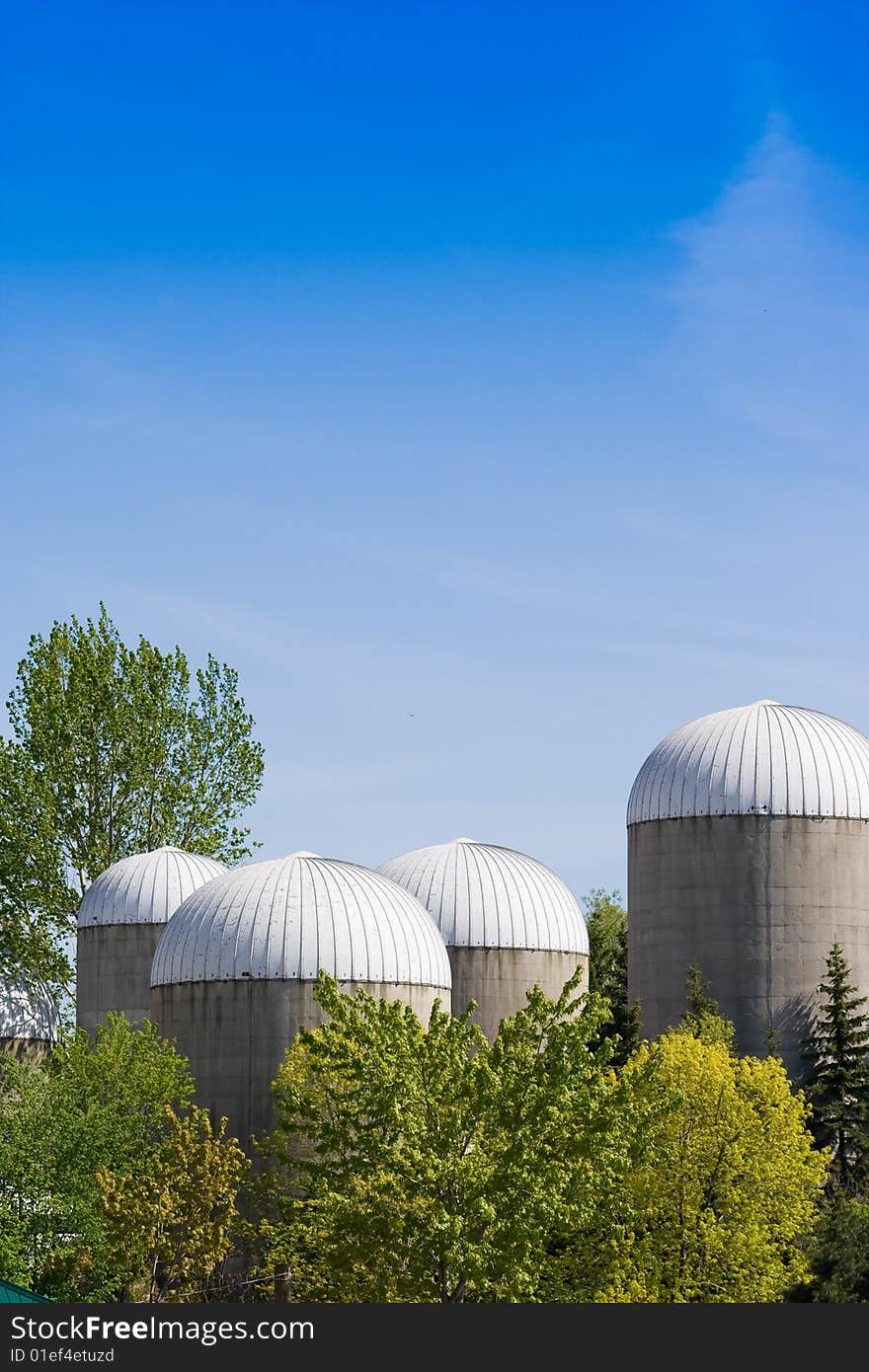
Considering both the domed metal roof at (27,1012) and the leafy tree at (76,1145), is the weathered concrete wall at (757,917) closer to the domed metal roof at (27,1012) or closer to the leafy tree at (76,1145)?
the leafy tree at (76,1145)

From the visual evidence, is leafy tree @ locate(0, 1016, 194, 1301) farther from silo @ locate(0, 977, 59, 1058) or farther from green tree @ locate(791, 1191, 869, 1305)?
silo @ locate(0, 977, 59, 1058)

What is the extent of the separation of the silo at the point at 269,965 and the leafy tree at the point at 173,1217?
7867 mm

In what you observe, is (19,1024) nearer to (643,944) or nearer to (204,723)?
(204,723)

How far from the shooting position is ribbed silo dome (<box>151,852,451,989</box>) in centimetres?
5256

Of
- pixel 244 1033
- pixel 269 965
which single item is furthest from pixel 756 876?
pixel 244 1033

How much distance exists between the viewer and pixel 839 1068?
5791 cm

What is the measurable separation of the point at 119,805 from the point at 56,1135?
950 inches

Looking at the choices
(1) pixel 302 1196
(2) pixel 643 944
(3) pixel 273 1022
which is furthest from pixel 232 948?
(2) pixel 643 944

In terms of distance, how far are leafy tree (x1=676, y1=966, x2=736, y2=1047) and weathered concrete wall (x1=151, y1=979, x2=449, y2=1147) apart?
7.83m

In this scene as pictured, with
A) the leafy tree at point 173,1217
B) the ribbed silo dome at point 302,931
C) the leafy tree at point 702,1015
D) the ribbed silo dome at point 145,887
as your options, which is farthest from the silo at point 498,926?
the leafy tree at point 173,1217

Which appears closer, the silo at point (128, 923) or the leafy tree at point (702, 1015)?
the leafy tree at point (702, 1015)

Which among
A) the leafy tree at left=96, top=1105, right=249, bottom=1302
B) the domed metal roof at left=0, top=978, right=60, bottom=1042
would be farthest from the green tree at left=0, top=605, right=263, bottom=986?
the leafy tree at left=96, top=1105, right=249, bottom=1302

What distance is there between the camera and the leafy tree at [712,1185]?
38.0m

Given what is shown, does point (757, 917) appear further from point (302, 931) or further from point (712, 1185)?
point (712, 1185)
